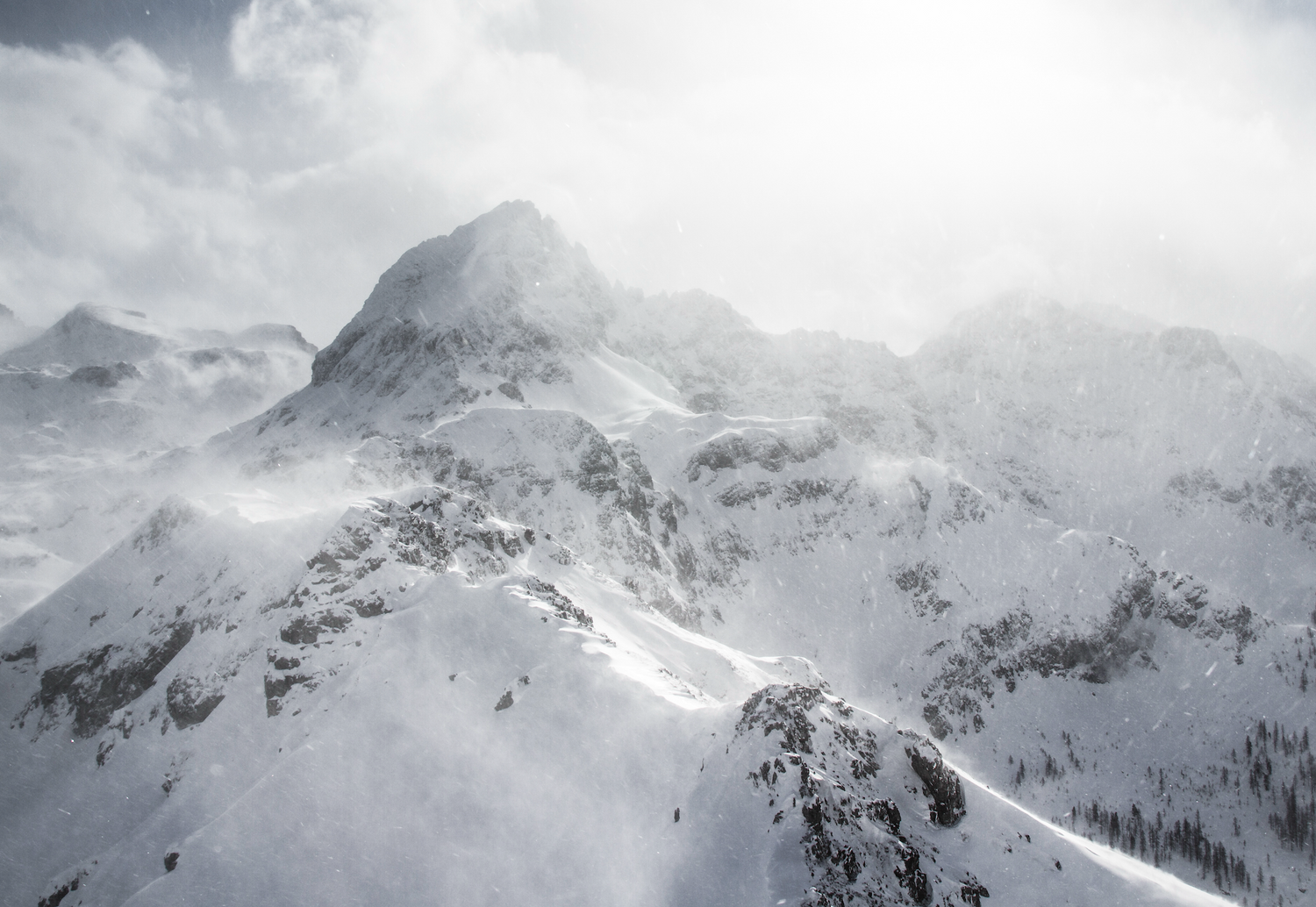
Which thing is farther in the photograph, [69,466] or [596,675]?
[69,466]

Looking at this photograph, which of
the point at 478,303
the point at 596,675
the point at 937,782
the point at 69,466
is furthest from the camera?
the point at 69,466

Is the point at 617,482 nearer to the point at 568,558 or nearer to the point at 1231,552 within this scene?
the point at 568,558

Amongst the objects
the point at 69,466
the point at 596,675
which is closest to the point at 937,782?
the point at 596,675

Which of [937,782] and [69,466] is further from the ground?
[69,466]

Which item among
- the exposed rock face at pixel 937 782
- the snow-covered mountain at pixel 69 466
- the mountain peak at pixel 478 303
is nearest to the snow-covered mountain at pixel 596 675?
the exposed rock face at pixel 937 782

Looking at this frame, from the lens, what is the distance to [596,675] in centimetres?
4869

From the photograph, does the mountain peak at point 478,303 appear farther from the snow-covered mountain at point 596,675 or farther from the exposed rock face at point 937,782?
the exposed rock face at point 937,782

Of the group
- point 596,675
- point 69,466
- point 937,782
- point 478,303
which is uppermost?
point 478,303

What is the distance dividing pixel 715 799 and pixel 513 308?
139m

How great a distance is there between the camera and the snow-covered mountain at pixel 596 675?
38.3m

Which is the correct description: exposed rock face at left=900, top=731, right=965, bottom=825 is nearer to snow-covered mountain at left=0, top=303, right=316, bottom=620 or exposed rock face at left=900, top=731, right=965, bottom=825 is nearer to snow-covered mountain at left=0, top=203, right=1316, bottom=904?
snow-covered mountain at left=0, top=203, right=1316, bottom=904

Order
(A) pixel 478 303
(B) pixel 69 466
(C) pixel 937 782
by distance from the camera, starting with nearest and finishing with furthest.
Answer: (C) pixel 937 782 < (A) pixel 478 303 < (B) pixel 69 466

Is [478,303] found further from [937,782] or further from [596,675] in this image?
[937,782]

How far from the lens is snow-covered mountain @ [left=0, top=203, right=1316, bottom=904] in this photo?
38312mm
